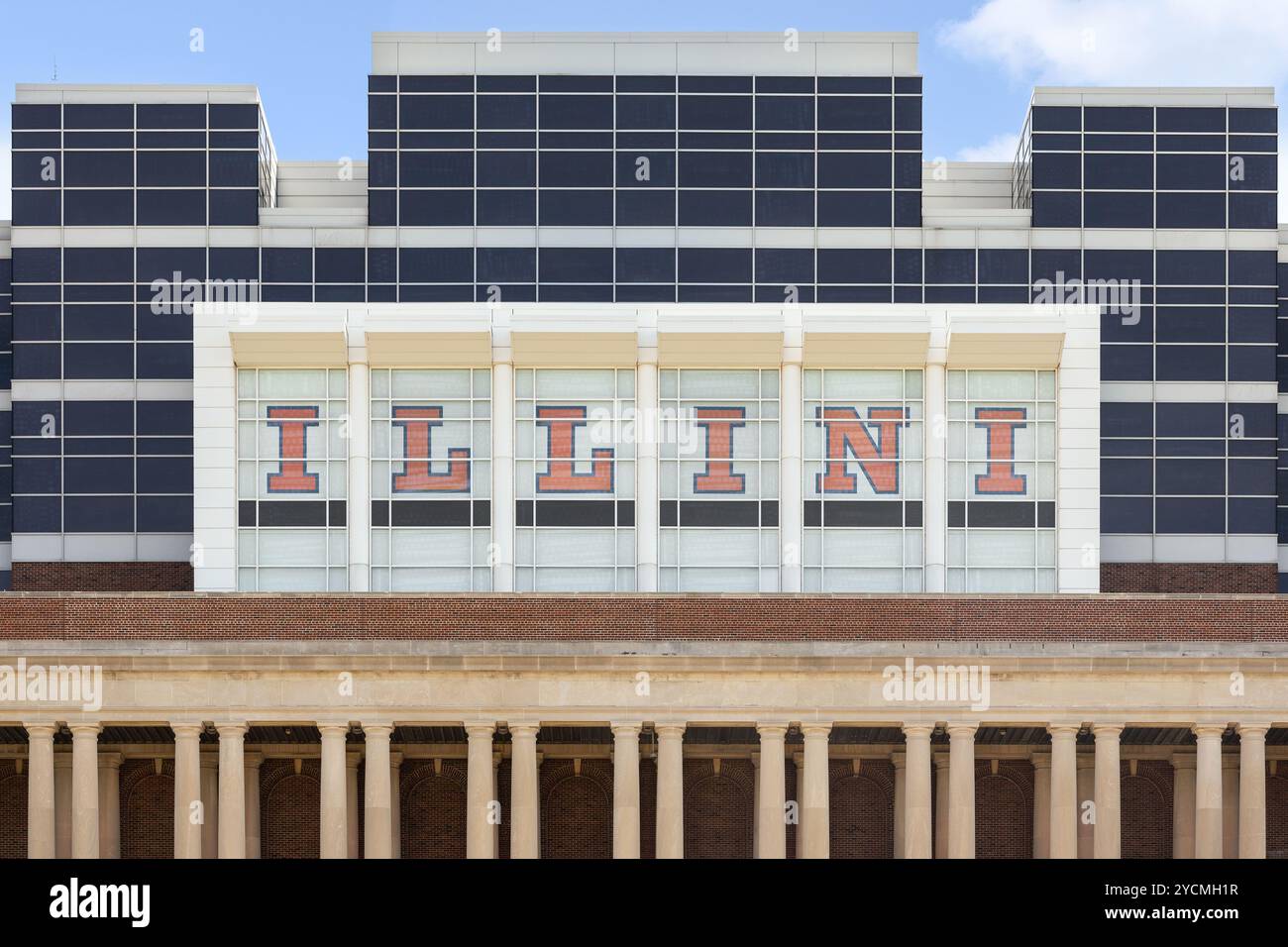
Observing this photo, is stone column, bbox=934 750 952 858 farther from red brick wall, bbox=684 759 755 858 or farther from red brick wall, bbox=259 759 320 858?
red brick wall, bbox=259 759 320 858

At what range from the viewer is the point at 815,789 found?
48.8 metres

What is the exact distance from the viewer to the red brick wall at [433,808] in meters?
54.2

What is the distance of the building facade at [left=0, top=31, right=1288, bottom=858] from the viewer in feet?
159

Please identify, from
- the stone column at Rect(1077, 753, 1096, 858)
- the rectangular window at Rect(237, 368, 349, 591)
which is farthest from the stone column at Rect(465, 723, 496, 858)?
the stone column at Rect(1077, 753, 1096, 858)

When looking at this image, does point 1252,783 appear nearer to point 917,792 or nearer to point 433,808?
point 917,792

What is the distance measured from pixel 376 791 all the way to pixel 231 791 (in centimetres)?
393

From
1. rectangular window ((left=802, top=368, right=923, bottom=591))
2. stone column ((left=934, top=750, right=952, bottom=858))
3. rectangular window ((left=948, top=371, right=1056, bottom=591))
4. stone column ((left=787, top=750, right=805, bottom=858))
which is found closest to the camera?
stone column ((left=787, top=750, right=805, bottom=858))

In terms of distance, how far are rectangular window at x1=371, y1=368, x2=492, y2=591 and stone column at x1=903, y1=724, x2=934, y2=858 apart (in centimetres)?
1678

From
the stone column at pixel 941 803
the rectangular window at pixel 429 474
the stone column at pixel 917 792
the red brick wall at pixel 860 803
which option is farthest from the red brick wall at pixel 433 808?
the stone column at pixel 941 803

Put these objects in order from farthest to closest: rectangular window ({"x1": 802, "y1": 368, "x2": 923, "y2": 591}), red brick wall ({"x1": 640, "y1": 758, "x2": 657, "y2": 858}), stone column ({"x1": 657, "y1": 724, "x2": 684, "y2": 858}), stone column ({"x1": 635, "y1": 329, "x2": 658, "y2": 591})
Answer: rectangular window ({"x1": 802, "y1": 368, "x2": 923, "y2": 591}), stone column ({"x1": 635, "y1": 329, "x2": 658, "y2": 591}), red brick wall ({"x1": 640, "y1": 758, "x2": 657, "y2": 858}), stone column ({"x1": 657, "y1": 724, "x2": 684, "y2": 858})

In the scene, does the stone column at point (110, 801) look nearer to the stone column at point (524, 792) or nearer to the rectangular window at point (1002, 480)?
the stone column at point (524, 792)

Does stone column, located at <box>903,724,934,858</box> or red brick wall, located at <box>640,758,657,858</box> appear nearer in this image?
stone column, located at <box>903,724,934,858</box>

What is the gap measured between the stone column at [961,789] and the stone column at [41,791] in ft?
81.0
